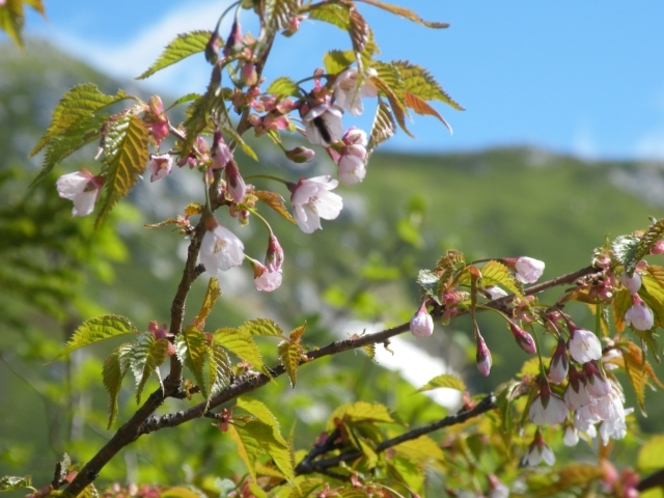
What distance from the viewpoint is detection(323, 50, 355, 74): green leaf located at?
153 cm

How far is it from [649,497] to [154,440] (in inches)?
271

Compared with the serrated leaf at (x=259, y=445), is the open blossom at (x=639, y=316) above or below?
above

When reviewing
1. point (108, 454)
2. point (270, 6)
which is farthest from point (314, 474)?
point (270, 6)

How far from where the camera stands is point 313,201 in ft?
6.13

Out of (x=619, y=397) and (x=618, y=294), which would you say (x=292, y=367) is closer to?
(x=618, y=294)

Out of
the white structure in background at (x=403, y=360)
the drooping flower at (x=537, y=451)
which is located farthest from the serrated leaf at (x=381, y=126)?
the drooping flower at (x=537, y=451)

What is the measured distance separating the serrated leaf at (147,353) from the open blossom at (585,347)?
103cm

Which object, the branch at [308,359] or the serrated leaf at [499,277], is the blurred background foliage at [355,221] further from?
the serrated leaf at [499,277]

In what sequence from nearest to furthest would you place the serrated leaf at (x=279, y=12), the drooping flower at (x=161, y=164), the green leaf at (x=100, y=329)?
the serrated leaf at (x=279, y=12)
the drooping flower at (x=161, y=164)
the green leaf at (x=100, y=329)

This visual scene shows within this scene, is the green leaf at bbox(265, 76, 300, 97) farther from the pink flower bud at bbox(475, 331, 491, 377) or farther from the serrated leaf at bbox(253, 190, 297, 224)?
the pink flower bud at bbox(475, 331, 491, 377)

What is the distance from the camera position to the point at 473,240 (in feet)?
441

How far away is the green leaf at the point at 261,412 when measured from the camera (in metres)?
1.95

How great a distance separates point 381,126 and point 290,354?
23.7 inches

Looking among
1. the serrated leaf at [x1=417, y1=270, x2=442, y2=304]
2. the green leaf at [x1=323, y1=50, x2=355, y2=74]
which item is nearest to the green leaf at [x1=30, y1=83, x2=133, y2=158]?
the green leaf at [x1=323, y1=50, x2=355, y2=74]
